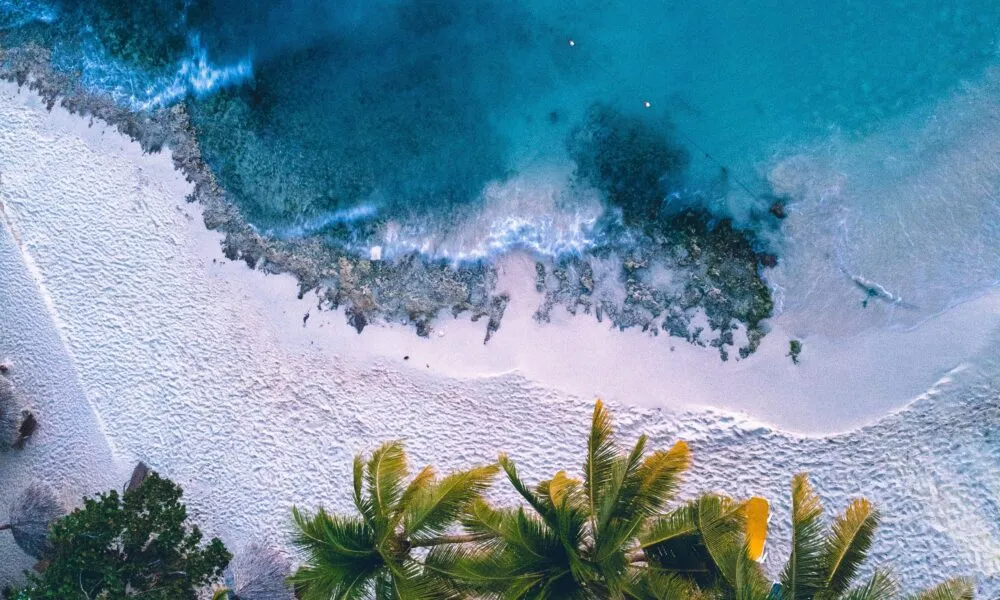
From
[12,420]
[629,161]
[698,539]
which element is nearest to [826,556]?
[698,539]

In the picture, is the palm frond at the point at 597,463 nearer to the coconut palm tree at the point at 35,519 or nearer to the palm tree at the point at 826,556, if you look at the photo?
the palm tree at the point at 826,556

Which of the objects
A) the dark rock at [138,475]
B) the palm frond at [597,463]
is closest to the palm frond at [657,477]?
the palm frond at [597,463]

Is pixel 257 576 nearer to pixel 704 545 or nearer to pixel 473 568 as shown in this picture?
pixel 473 568

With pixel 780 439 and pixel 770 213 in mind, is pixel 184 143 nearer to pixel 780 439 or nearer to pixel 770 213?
pixel 770 213

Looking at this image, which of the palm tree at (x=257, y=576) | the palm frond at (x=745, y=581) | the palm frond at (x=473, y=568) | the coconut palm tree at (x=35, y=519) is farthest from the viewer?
the coconut palm tree at (x=35, y=519)

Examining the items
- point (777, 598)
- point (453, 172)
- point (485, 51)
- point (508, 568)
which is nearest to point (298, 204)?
point (453, 172)

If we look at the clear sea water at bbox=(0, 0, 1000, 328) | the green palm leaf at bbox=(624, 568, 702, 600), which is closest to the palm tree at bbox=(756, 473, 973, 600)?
the green palm leaf at bbox=(624, 568, 702, 600)
